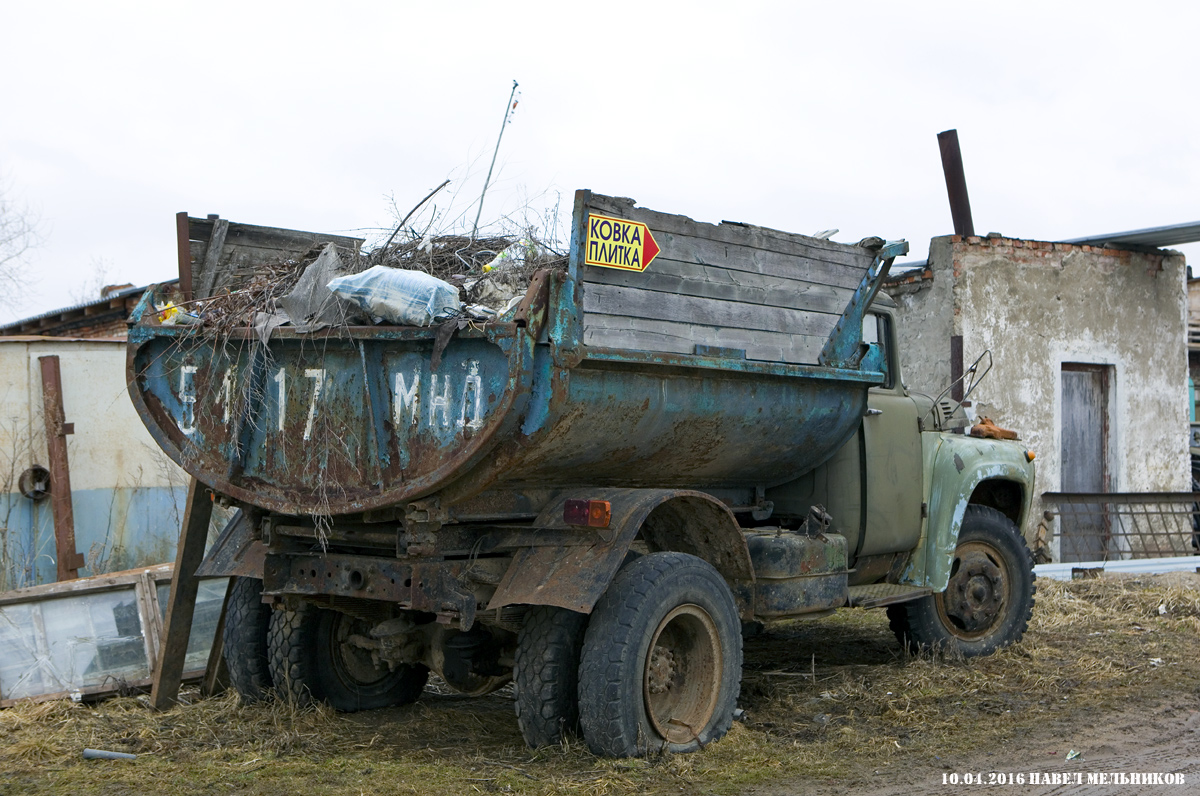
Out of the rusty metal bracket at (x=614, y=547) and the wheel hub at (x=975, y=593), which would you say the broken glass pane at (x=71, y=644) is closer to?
the rusty metal bracket at (x=614, y=547)

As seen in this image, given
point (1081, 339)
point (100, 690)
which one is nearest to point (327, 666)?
point (100, 690)

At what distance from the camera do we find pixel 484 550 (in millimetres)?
5035

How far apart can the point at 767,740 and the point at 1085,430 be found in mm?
9758

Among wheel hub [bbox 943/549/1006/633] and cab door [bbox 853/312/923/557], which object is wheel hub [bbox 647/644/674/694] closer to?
cab door [bbox 853/312/923/557]

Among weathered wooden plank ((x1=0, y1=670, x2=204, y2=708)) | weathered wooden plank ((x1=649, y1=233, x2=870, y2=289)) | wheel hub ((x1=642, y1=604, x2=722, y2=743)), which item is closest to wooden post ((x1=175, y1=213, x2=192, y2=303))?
weathered wooden plank ((x1=0, y1=670, x2=204, y2=708))

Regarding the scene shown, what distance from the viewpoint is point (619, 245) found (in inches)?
189

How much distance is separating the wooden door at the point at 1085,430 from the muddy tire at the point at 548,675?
32.6 ft

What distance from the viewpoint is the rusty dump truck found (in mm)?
4660

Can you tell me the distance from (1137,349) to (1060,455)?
1.81m

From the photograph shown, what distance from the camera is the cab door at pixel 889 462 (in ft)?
21.4

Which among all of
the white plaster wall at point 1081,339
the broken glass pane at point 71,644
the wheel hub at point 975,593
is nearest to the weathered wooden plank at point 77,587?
the broken glass pane at point 71,644

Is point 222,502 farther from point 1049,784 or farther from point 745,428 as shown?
point 1049,784

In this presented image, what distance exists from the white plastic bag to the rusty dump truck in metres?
0.07

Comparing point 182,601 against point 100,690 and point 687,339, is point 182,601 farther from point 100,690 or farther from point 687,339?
point 687,339
